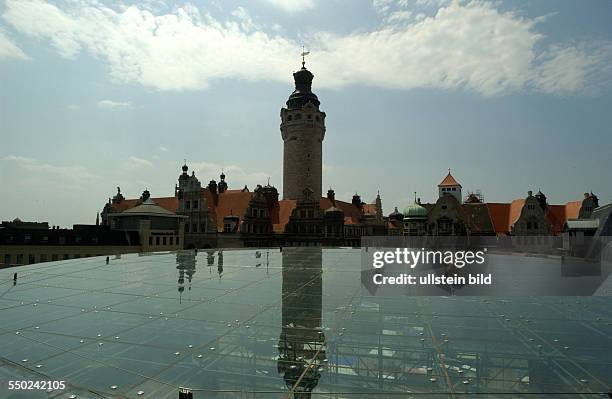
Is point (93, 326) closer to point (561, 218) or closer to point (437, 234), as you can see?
point (437, 234)

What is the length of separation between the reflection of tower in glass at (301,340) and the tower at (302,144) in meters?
61.7

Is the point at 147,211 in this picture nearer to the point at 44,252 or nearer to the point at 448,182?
the point at 44,252

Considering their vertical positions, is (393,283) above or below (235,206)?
below

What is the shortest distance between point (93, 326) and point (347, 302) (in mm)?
7122

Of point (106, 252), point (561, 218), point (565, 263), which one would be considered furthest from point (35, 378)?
point (561, 218)

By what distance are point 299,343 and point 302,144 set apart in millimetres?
70844

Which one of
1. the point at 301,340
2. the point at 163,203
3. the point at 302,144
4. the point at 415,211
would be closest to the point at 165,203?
the point at 163,203

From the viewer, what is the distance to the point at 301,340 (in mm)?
8703

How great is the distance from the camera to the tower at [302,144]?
A: 3031 inches

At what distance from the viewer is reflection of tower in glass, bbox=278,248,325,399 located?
6652 millimetres

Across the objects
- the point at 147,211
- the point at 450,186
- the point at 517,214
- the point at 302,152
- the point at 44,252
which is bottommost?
the point at 44,252

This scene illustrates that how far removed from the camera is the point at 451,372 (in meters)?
6.86

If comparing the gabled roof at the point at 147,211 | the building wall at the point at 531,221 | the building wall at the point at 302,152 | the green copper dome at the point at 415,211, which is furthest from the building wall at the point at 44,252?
the building wall at the point at 531,221

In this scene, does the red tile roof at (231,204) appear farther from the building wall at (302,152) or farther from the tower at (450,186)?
A: the tower at (450,186)
